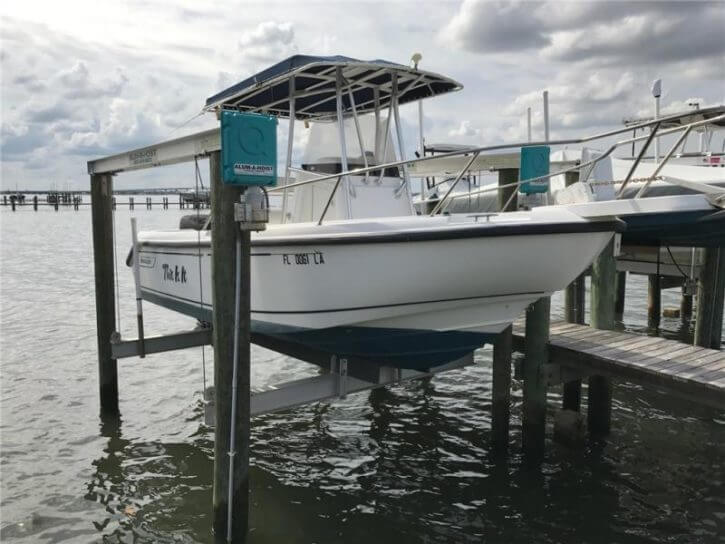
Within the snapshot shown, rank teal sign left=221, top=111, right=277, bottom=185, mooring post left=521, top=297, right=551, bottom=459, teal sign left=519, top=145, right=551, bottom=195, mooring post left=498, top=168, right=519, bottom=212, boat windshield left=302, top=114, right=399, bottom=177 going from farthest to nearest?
1. mooring post left=498, top=168, right=519, bottom=212
2. boat windshield left=302, top=114, right=399, bottom=177
3. teal sign left=519, top=145, right=551, bottom=195
4. mooring post left=521, top=297, right=551, bottom=459
5. teal sign left=221, top=111, right=277, bottom=185

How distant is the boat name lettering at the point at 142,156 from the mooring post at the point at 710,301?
7233mm

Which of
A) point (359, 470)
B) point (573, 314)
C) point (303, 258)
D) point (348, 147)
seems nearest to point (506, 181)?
point (348, 147)

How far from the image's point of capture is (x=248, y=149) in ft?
14.6

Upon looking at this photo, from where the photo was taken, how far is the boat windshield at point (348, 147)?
6.94m

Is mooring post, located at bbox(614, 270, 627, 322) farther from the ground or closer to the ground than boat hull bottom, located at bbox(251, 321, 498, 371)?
closer to the ground

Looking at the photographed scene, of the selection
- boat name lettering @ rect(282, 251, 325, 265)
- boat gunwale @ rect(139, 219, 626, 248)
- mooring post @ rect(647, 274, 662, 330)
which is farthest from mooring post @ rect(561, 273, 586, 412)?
mooring post @ rect(647, 274, 662, 330)

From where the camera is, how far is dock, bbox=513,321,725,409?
502 centimetres

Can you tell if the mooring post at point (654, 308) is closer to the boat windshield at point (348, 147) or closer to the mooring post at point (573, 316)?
the mooring post at point (573, 316)

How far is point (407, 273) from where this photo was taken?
199 inches

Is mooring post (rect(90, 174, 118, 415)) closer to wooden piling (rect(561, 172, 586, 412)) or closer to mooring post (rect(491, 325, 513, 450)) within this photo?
mooring post (rect(491, 325, 513, 450))

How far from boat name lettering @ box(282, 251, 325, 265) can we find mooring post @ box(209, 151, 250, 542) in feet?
2.72

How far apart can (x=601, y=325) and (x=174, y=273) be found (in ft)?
16.9

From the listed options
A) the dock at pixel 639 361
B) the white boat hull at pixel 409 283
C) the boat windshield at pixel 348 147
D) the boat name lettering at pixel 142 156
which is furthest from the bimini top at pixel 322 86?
the dock at pixel 639 361

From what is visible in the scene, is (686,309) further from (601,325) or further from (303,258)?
(303,258)
